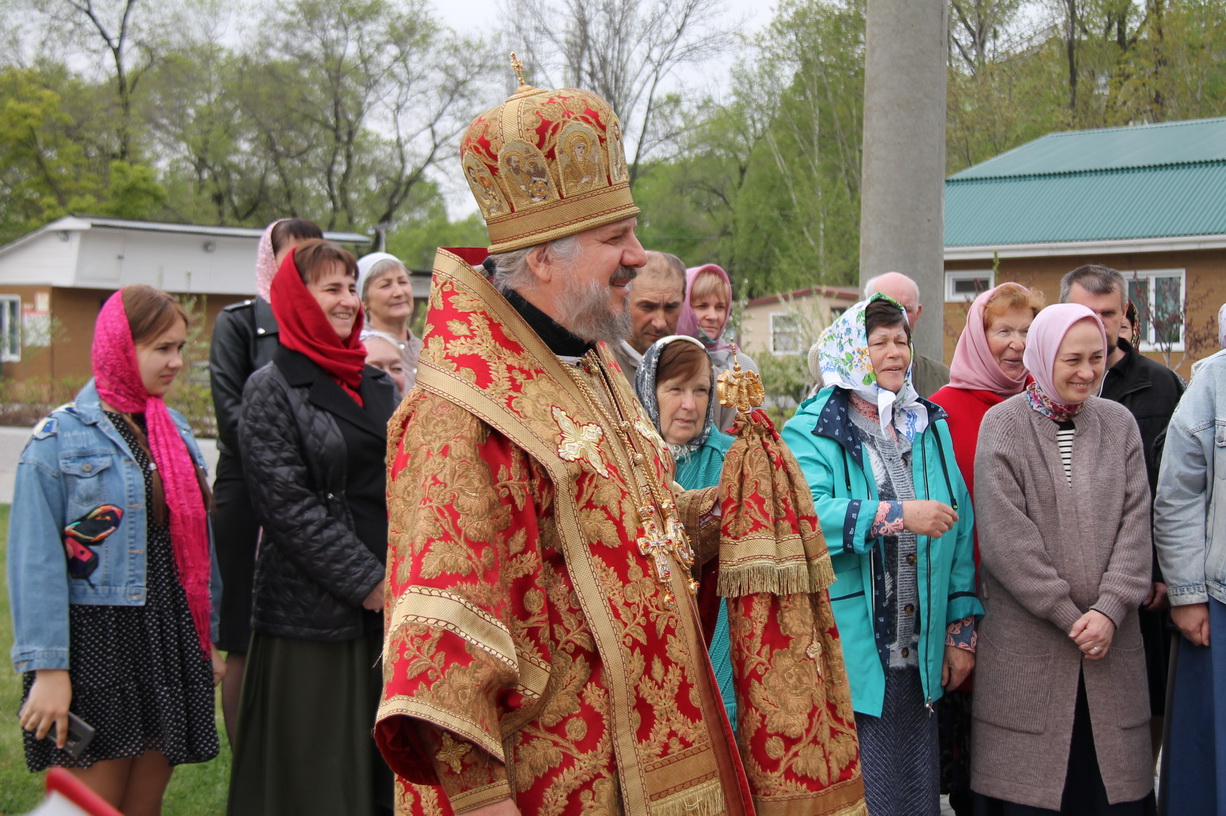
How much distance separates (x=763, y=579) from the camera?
7.78 ft

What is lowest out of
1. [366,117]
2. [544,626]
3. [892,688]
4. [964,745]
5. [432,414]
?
[964,745]

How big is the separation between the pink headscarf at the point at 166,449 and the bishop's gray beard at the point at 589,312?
2065 millimetres

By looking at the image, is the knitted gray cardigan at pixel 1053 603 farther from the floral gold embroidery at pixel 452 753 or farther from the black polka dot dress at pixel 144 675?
the black polka dot dress at pixel 144 675

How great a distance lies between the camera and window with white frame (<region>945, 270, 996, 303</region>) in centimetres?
2311

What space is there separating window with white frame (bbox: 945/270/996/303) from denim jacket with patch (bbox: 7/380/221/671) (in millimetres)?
21118

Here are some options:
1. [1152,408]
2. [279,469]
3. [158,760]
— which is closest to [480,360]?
[279,469]

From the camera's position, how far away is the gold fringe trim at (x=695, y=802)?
2070 millimetres

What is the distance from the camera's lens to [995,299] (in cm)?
467

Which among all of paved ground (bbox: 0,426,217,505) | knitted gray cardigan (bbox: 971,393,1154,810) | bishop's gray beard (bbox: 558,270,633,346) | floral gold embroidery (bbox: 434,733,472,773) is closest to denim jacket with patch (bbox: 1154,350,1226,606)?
knitted gray cardigan (bbox: 971,393,1154,810)

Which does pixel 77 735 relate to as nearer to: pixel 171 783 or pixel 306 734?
pixel 306 734

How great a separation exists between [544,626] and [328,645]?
2.02 m

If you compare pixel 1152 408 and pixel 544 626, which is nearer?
pixel 544 626

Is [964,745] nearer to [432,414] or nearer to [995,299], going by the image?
[995,299]

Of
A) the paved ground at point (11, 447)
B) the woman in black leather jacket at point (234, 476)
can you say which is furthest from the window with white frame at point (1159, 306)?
the woman in black leather jacket at point (234, 476)
